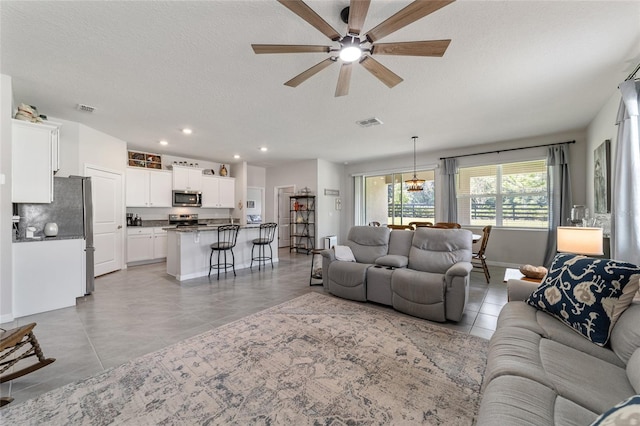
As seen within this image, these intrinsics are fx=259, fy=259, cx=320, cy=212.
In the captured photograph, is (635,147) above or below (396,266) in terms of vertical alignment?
above

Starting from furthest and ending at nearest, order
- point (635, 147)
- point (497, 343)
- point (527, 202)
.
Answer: point (527, 202)
point (635, 147)
point (497, 343)

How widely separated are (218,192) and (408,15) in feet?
22.0

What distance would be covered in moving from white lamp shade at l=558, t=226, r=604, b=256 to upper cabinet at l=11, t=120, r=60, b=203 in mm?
5772

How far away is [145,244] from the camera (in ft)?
19.3

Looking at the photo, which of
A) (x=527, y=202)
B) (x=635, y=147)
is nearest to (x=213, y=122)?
(x=635, y=147)

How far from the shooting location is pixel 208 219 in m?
7.34

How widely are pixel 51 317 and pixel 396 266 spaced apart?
4.07 m

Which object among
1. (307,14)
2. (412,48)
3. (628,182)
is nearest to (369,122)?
(412,48)

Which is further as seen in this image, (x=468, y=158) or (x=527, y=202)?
(x=468, y=158)

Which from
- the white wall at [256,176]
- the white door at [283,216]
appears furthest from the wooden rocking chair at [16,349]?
the white door at [283,216]

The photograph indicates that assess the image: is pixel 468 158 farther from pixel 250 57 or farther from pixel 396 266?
pixel 250 57

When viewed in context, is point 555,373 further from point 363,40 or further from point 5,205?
point 5,205

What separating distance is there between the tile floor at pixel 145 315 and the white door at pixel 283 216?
377cm

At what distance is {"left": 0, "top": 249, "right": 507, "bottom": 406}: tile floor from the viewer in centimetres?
205
